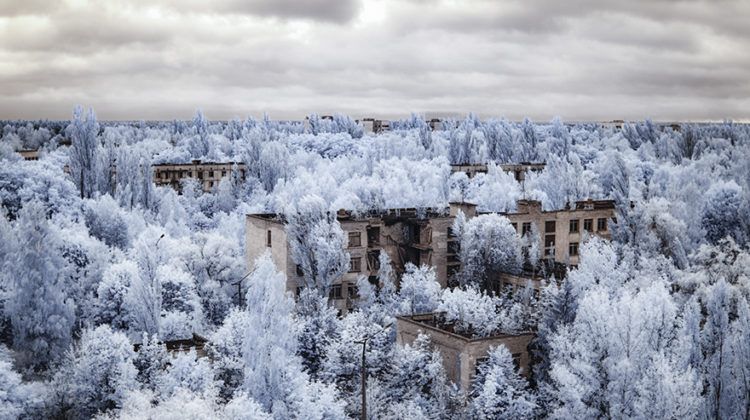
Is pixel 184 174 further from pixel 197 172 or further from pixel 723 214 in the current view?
pixel 723 214

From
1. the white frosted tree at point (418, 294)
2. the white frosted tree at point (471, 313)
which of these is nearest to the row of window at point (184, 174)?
the white frosted tree at point (418, 294)

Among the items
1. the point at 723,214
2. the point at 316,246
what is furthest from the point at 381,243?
the point at 723,214

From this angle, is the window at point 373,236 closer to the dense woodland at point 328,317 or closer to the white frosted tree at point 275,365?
the dense woodland at point 328,317

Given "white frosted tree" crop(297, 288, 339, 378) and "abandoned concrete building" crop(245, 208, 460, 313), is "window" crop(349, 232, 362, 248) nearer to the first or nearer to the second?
"abandoned concrete building" crop(245, 208, 460, 313)

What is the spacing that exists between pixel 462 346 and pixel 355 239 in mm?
14011

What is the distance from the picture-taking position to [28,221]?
39.2 m

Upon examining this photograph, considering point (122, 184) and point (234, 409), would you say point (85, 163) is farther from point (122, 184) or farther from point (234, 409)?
point (234, 409)

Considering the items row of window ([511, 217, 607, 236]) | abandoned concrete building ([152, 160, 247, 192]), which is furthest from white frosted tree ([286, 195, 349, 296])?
abandoned concrete building ([152, 160, 247, 192])

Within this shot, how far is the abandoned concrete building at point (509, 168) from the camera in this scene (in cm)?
9444

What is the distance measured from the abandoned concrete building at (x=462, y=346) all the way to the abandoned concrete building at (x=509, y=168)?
6056 cm

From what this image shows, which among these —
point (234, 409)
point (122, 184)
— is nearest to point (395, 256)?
point (234, 409)

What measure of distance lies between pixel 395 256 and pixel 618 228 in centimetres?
1340

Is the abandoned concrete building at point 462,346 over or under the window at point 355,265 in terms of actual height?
under

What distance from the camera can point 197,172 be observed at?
9362cm
